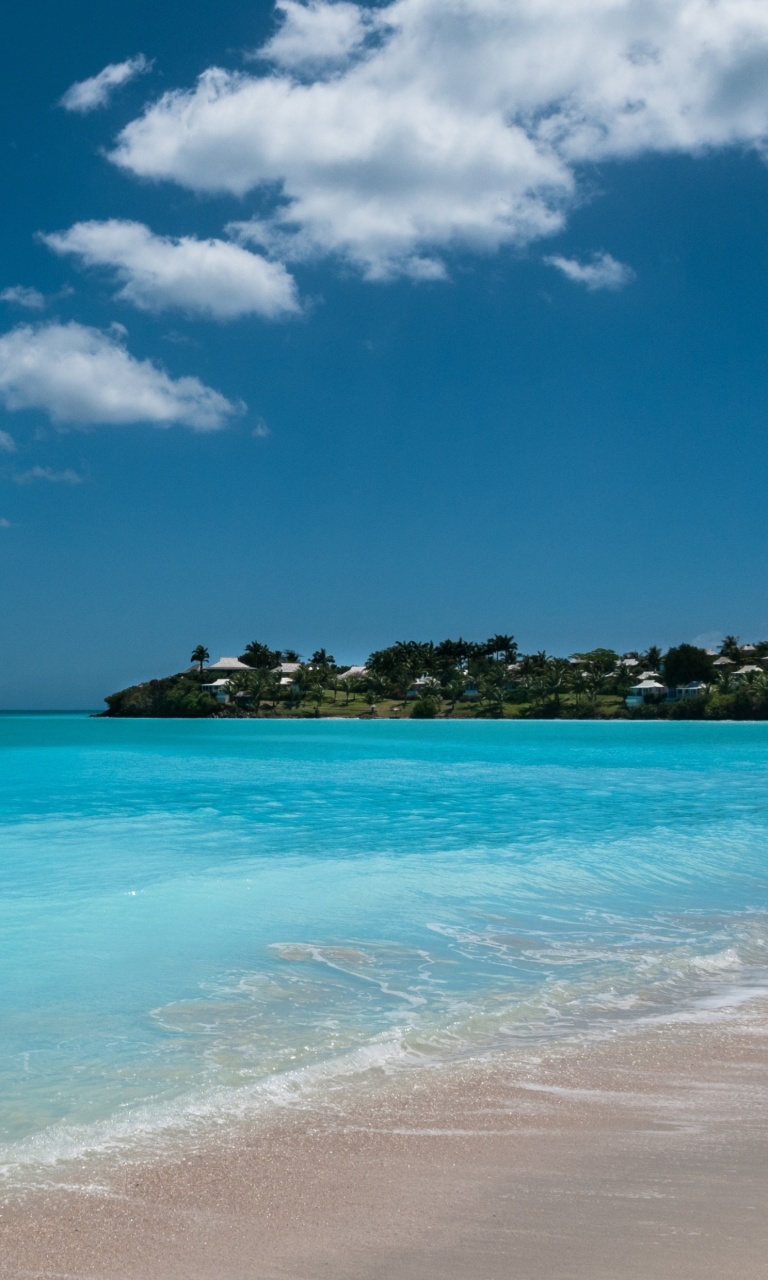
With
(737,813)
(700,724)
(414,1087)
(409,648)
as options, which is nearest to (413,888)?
(414,1087)

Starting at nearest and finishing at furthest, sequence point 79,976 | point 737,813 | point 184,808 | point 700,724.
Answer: point 79,976, point 737,813, point 184,808, point 700,724

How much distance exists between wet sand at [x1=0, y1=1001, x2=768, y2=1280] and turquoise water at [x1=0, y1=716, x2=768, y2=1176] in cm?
68

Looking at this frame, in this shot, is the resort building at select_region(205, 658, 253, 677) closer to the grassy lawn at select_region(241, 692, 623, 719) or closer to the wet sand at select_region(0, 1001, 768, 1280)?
the grassy lawn at select_region(241, 692, 623, 719)

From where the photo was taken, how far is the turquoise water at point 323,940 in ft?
20.4

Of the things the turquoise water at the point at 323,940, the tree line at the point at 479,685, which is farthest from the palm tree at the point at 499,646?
the turquoise water at the point at 323,940

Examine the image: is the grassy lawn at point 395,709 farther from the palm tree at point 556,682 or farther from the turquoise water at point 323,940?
the turquoise water at point 323,940

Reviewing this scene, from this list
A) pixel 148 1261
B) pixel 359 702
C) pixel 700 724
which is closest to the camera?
pixel 148 1261

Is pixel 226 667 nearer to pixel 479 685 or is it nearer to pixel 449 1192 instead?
pixel 479 685

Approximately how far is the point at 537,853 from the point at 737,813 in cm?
944

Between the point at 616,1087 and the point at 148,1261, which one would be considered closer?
the point at 148,1261

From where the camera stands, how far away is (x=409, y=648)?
6358 inches

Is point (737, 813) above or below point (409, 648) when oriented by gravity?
below

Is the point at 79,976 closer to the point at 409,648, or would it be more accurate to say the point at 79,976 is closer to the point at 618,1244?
the point at 618,1244

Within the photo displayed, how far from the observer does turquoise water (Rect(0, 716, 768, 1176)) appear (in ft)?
20.4
